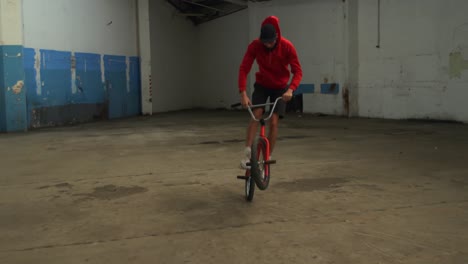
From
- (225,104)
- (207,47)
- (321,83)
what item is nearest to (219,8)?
(207,47)

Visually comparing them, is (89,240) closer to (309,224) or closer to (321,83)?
(309,224)

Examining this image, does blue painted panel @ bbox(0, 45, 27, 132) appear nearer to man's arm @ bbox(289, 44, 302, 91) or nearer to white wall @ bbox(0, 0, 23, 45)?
white wall @ bbox(0, 0, 23, 45)

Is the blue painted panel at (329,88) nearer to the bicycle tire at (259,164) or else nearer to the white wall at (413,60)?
the white wall at (413,60)

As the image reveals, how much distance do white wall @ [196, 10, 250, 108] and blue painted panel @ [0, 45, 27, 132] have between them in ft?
26.1

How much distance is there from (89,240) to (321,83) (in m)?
11.1

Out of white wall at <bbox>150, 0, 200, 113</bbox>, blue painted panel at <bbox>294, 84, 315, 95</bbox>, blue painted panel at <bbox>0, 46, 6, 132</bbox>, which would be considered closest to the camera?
blue painted panel at <bbox>0, 46, 6, 132</bbox>

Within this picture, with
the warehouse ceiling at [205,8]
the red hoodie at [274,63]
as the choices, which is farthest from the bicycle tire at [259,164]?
the warehouse ceiling at [205,8]

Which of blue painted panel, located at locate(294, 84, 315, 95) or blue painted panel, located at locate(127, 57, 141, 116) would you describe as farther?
blue painted panel, located at locate(127, 57, 141, 116)

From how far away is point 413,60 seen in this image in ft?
34.9

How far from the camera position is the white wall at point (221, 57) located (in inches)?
627

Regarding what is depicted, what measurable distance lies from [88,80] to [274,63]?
9.00 meters

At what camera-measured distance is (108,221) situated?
3.21 meters

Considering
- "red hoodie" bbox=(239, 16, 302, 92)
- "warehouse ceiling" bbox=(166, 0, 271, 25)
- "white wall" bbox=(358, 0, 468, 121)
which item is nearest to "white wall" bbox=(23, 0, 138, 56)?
"warehouse ceiling" bbox=(166, 0, 271, 25)

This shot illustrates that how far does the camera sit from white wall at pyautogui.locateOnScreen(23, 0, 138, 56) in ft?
32.7
